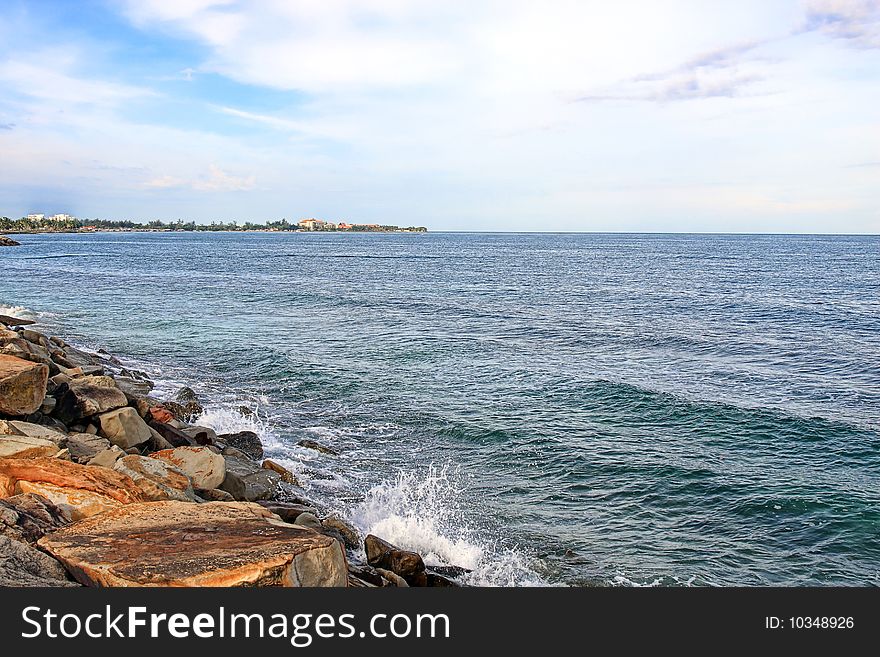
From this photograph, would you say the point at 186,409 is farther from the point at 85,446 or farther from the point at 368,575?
the point at 368,575

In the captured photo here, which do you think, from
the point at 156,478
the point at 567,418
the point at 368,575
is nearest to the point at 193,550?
the point at 156,478

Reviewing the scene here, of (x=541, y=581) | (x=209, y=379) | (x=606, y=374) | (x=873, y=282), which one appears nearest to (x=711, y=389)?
(x=606, y=374)

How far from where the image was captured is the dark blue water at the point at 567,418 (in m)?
14.4

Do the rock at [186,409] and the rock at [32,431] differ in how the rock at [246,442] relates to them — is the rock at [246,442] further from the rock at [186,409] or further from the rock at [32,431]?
the rock at [32,431]

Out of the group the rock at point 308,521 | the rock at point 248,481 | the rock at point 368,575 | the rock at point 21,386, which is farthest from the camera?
the rock at point 248,481

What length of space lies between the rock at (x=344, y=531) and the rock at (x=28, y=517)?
5.05 metres

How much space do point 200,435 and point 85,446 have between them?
205 inches

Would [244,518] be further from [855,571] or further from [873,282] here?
[873,282]

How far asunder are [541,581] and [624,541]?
2489 mm

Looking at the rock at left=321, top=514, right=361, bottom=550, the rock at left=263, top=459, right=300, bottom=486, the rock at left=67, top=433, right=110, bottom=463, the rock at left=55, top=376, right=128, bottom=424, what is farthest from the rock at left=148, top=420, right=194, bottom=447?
the rock at left=321, top=514, right=361, bottom=550

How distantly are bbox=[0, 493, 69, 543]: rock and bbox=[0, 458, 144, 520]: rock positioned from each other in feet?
0.68

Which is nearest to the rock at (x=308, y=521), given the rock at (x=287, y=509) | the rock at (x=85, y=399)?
the rock at (x=287, y=509)

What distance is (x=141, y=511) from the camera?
9688mm
